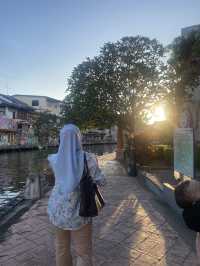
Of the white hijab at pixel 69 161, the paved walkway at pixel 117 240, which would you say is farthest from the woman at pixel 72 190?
the paved walkway at pixel 117 240

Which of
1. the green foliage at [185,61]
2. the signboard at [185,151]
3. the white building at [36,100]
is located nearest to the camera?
the signboard at [185,151]

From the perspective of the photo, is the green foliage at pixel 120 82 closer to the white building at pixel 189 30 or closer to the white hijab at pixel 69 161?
the white building at pixel 189 30

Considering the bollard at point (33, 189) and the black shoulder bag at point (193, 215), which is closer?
the black shoulder bag at point (193, 215)

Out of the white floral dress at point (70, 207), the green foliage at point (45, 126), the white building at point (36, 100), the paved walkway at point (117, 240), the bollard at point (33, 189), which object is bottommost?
the paved walkway at point (117, 240)

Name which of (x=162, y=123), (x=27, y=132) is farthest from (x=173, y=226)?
(x=27, y=132)

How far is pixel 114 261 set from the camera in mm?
4094

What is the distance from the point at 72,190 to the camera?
2900mm

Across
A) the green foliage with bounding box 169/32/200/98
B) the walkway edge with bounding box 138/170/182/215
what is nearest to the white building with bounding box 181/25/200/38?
the green foliage with bounding box 169/32/200/98

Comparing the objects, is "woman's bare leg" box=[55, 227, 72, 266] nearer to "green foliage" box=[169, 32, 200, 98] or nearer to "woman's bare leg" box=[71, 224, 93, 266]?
"woman's bare leg" box=[71, 224, 93, 266]

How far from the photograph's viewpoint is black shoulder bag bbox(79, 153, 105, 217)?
286cm

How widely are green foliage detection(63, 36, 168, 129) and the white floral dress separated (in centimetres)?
1531

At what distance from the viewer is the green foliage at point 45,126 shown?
5828cm

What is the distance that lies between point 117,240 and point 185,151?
2.68 m

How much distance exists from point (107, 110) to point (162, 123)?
240 inches
